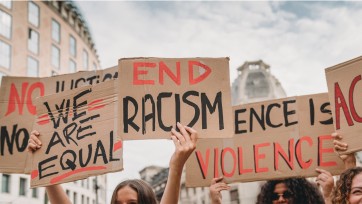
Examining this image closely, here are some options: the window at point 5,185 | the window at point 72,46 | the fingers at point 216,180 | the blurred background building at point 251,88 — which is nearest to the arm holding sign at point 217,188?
the fingers at point 216,180

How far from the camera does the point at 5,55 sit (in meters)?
32.0

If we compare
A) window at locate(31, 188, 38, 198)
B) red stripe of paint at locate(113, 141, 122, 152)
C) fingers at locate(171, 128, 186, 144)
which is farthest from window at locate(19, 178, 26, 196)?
fingers at locate(171, 128, 186, 144)

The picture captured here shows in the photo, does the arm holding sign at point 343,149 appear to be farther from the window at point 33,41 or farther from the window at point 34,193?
the window at point 33,41

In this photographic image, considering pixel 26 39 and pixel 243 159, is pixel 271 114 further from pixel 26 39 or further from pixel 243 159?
pixel 26 39

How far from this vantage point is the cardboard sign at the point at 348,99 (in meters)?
3.47

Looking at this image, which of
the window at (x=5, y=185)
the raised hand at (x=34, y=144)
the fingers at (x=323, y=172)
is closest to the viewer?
the raised hand at (x=34, y=144)

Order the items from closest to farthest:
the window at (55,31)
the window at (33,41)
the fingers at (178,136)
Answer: the fingers at (178,136), the window at (33,41), the window at (55,31)

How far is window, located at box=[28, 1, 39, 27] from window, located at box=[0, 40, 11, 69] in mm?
4035

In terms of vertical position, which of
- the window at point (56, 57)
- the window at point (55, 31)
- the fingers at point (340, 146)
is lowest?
the fingers at point (340, 146)

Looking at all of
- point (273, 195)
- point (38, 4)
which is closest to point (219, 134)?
point (273, 195)

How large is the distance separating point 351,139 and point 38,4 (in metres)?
36.2

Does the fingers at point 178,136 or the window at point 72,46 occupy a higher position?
the window at point 72,46

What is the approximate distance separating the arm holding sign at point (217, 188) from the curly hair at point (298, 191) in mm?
488

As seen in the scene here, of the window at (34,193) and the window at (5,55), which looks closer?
the window at (5,55)
